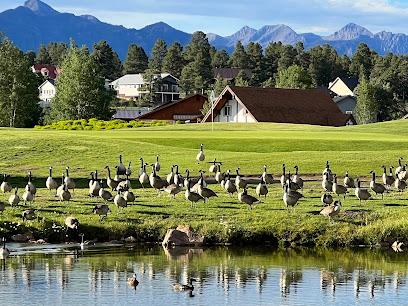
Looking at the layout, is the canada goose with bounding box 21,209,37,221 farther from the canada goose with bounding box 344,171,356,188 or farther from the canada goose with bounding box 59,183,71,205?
the canada goose with bounding box 344,171,356,188

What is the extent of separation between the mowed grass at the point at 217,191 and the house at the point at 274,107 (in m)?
39.7

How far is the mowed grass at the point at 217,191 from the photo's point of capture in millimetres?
28891

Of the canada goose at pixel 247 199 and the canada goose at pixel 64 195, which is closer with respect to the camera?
the canada goose at pixel 247 199

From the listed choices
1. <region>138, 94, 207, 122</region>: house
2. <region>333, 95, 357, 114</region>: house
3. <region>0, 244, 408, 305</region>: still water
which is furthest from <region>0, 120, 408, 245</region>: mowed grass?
<region>333, 95, 357, 114</region>: house

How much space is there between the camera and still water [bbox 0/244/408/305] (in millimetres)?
21734

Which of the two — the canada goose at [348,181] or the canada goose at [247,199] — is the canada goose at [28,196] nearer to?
the canada goose at [247,199]

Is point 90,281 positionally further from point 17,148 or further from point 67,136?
point 67,136

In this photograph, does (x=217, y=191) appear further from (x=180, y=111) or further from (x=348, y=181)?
(x=180, y=111)

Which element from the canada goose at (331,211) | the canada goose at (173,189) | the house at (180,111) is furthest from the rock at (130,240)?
the house at (180,111)

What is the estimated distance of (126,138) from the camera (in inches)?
2382

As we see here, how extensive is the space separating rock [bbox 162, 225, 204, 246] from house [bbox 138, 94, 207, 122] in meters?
102

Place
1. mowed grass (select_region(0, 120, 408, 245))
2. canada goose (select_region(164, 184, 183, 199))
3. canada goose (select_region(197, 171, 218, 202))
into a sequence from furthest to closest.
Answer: canada goose (select_region(164, 184, 183, 199)), canada goose (select_region(197, 171, 218, 202)), mowed grass (select_region(0, 120, 408, 245))

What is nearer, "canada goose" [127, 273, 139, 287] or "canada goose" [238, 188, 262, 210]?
"canada goose" [127, 273, 139, 287]

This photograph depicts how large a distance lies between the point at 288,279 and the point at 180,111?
113 m
